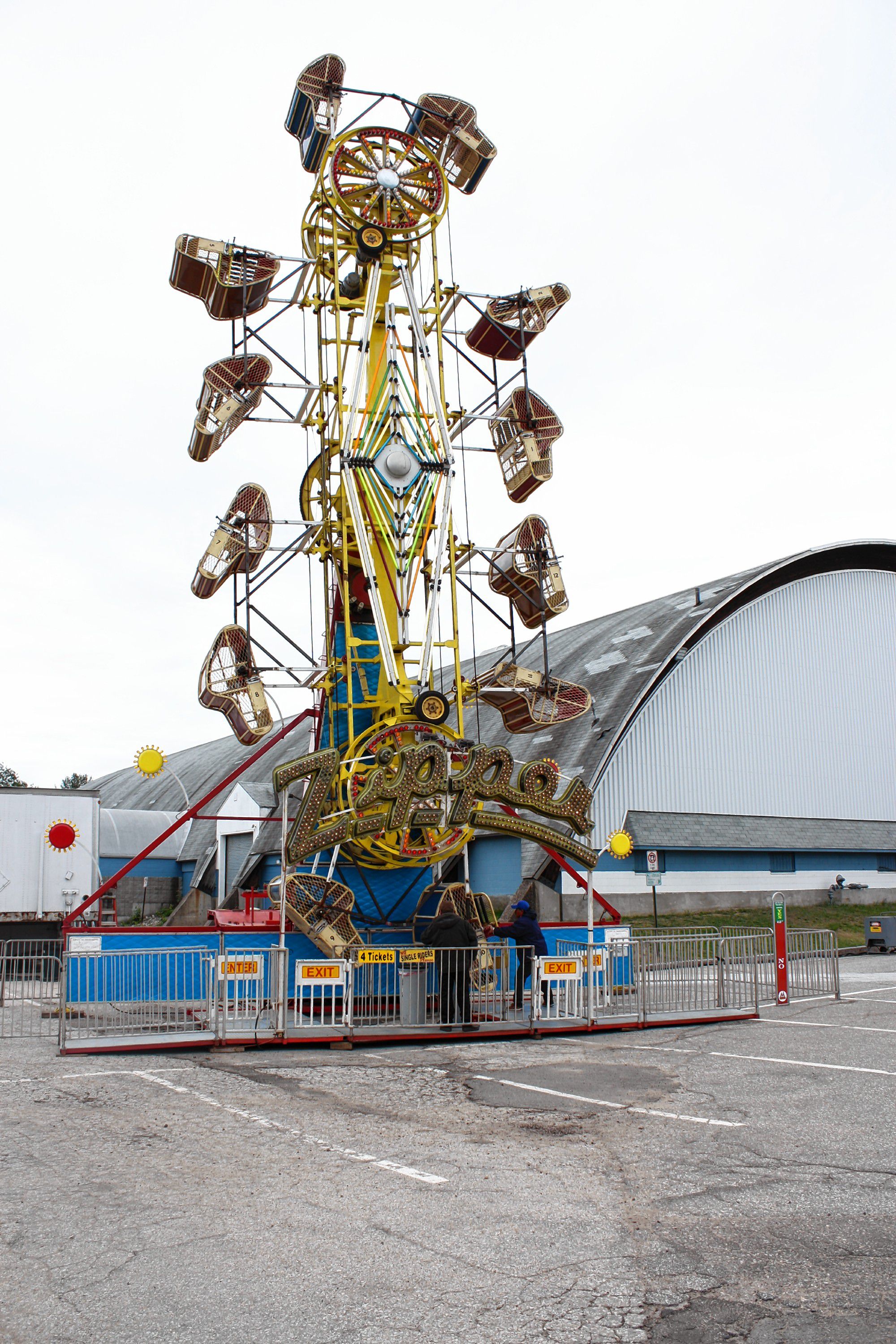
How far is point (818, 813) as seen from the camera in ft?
125

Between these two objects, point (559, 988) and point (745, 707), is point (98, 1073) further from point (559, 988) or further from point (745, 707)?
point (745, 707)

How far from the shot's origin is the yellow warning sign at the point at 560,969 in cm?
1641

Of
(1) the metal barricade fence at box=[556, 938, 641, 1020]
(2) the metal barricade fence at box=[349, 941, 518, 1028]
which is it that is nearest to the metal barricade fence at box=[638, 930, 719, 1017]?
(1) the metal barricade fence at box=[556, 938, 641, 1020]

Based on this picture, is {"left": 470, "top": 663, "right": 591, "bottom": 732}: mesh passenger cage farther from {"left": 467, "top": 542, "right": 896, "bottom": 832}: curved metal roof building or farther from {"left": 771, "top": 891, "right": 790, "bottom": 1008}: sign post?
{"left": 467, "top": 542, "right": 896, "bottom": 832}: curved metal roof building

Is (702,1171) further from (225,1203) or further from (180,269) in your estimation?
(180,269)

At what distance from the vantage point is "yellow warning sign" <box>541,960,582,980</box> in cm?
1641

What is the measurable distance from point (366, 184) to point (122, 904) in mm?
34173

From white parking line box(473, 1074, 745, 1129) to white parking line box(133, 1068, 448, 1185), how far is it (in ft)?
9.18

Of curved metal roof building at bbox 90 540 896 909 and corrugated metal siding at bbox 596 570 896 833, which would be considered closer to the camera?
curved metal roof building at bbox 90 540 896 909

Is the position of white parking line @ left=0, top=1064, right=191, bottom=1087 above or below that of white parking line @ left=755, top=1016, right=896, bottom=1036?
above

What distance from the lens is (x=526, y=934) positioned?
54.5 feet

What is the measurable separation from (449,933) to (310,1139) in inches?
267

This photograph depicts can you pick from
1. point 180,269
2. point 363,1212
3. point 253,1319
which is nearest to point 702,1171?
point 363,1212

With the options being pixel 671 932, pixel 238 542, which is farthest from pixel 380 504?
pixel 671 932
